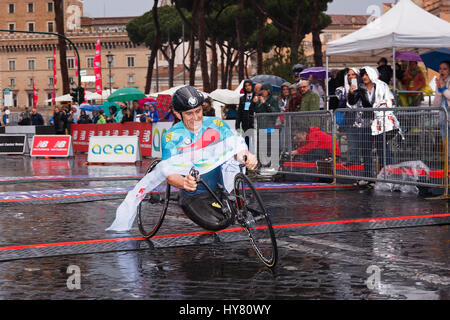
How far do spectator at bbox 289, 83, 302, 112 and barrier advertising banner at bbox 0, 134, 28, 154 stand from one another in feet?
53.3

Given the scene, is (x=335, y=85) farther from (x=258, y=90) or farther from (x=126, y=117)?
(x=126, y=117)

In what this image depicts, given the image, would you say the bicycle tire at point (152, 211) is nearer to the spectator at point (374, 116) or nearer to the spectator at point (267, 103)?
the spectator at point (374, 116)

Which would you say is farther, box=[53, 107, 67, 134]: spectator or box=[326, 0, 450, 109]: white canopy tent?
box=[53, 107, 67, 134]: spectator

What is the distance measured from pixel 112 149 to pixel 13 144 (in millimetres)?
8736

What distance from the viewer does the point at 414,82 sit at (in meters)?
16.9

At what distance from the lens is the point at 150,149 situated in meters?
24.8

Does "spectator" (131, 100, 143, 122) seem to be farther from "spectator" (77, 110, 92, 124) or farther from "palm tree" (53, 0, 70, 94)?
"palm tree" (53, 0, 70, 94)

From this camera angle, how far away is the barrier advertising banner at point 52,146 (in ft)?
90.1

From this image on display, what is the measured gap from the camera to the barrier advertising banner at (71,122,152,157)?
82.1 feet

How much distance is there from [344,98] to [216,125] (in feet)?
28.1

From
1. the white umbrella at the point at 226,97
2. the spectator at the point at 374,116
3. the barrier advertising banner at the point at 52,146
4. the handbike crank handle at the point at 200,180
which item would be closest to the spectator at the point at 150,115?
the barrier advertising banner at the point at 52,146

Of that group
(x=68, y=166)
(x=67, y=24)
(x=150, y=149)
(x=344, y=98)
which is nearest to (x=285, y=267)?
(x=344, y=98)

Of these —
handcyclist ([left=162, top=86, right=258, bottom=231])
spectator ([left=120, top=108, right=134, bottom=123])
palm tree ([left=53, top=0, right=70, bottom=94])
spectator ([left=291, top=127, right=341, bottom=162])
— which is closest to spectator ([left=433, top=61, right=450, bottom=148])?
spectator ([left=291, top=127, right=341, bottom=162])

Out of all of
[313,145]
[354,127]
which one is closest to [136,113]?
[313,145]
